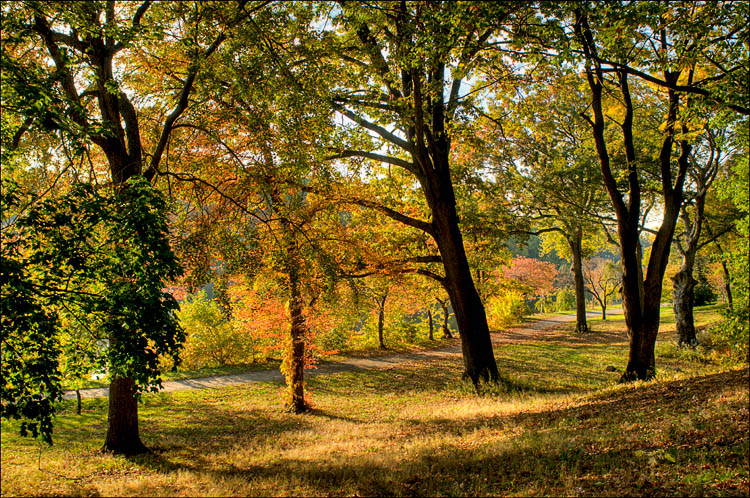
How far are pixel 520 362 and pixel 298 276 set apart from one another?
484 inches

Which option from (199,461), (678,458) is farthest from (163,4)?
(678,458)

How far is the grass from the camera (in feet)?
16.0

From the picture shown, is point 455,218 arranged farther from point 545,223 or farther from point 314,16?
point 545,223

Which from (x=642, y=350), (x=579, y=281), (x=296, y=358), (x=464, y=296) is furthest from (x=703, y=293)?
(x=296, y=358)

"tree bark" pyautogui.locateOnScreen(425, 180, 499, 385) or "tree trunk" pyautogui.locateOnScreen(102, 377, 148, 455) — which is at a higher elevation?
"tree bark" pyautogui.locateOnScreen(425, 180, 499, 385)

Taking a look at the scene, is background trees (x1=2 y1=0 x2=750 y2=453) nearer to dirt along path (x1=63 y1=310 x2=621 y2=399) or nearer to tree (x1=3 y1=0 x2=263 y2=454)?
tree (x1=3 y1=0 x2=263 y2=454)

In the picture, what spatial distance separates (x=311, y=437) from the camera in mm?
9016

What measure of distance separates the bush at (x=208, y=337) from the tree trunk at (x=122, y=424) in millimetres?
12590

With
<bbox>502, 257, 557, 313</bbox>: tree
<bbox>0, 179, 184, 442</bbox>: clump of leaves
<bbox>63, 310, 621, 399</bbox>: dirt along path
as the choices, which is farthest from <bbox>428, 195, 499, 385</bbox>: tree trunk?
<bbox>502, 257, 557, 313</bbox>: tree

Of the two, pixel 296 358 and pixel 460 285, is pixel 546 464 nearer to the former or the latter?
pixel 460 285

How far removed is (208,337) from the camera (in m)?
21.3

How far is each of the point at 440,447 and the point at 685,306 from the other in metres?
14.6

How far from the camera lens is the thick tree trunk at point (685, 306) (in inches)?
645

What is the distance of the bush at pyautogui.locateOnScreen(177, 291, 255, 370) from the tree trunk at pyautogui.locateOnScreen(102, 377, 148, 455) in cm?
1259
